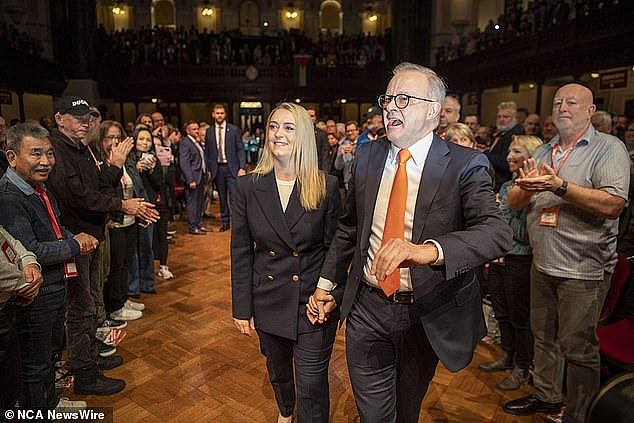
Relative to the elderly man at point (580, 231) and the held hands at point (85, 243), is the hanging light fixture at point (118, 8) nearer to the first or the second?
the held hands at point (85, 243)

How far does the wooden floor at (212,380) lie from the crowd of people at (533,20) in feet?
23.9

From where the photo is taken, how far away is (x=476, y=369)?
9.68 feet

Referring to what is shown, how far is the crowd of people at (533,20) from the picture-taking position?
788 cm

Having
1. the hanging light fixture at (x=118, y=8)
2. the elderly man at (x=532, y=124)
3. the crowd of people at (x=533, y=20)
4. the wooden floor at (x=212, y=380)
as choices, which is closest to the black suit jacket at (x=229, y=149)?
the wooden floor at (x=212, y=380)

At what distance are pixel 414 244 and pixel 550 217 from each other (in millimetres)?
1199

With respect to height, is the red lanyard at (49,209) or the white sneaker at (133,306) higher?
the red lanyard at (49,209)

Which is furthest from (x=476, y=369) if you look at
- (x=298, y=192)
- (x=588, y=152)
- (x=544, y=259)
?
(x=298, y=192)

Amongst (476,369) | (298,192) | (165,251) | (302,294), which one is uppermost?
(298,192)

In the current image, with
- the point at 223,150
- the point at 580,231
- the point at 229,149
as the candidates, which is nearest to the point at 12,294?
the point at 580,231

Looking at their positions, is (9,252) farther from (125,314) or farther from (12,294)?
(125,314)

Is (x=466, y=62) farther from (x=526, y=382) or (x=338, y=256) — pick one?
(x=338, y=256)

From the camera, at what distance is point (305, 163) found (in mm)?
1950

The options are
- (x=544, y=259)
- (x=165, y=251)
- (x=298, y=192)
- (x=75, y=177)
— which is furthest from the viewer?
(x=165, y=251)

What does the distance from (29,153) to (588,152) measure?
8.37 feet
